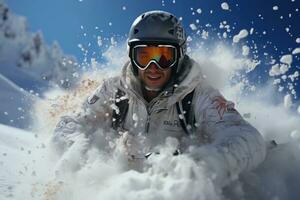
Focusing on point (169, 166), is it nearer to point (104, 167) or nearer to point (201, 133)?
point (104, 167)

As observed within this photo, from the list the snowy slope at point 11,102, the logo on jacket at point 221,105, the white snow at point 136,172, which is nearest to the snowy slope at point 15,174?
the white snow at point 136,172

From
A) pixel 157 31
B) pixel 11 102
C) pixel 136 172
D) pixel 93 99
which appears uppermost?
pixel 11 102

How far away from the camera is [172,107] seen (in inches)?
219

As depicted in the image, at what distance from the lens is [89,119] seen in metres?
5.92

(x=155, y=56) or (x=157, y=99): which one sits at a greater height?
(x=155, y=56)

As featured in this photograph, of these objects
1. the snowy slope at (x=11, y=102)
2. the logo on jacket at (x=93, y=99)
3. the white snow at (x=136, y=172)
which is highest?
the snowy slope at (x=11, y=102)

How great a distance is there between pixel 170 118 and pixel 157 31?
115cm

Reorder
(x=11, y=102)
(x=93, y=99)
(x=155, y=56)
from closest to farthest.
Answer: (x=155, y=56) → (x=93, y=99) → (x=11, y=102)

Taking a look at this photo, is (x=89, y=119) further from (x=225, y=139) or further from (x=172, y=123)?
(x=225, y=139)

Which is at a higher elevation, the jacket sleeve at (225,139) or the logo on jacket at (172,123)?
the logo on jacket at (172,123)

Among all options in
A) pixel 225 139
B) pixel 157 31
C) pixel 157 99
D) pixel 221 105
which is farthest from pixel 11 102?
pixel 225 139

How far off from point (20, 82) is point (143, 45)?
85.9m

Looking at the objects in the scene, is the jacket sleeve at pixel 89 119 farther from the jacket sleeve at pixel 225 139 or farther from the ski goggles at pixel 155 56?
the jacket sleeve at pixel 225 139

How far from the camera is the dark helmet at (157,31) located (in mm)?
5758
